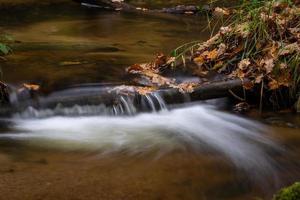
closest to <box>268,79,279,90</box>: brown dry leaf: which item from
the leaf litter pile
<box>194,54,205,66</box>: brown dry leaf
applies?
the leaf litter pile

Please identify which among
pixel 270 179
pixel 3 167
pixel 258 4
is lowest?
pixel 270 179

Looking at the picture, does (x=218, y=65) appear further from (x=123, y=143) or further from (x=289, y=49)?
(x=123, y=143)

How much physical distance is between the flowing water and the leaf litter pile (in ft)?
1.10

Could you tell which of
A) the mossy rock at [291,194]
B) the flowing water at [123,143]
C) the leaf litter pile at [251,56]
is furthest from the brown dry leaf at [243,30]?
the mossy rock at [291,194]

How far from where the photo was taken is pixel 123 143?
4527 millimetres

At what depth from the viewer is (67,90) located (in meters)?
5.41

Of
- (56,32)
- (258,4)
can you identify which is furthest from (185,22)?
(258,4)

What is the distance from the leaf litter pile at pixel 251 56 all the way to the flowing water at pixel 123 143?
1.10ft

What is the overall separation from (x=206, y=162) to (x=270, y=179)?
521 mm

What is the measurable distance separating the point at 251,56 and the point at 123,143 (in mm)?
2160

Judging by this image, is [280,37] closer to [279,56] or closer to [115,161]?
[279,56]

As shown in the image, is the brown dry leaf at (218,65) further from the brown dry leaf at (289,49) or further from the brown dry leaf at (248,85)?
the brown dry leaf at (289,49)

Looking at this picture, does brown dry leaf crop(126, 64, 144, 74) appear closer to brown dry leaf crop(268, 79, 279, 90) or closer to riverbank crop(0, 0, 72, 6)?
brown dry leaf crop(268, 79, 279, 90)

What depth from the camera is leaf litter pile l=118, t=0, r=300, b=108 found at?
217 inches
